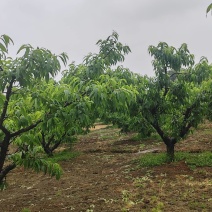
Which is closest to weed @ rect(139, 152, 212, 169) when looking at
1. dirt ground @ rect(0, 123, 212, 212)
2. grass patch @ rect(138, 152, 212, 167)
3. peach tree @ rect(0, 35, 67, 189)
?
grass patch @ rect(138, 152, 212, 167)

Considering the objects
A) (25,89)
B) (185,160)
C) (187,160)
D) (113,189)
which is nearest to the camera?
(25,89)

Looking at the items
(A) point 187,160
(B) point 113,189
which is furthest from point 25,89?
(A) point 187,160

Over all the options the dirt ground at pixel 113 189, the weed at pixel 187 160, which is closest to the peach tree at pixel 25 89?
the dirt ground at pixel 113 189

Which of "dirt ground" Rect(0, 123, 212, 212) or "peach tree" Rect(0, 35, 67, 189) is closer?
A: "peach tree" Rect(0, 35, 67, 189)

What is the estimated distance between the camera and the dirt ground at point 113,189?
29.2 feet

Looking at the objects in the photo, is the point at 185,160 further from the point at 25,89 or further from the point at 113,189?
the point at 25,89

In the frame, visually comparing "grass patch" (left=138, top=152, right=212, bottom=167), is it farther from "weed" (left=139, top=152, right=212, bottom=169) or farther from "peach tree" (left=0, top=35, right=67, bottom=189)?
"peach tree" (left=0, top=35, right=67, bottom=189)

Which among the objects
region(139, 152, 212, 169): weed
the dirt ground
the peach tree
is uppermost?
the peach tree

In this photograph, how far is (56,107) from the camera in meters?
5.62

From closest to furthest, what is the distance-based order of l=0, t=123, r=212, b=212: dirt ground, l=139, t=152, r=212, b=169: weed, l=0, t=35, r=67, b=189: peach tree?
l=0, t=35, r=67, b=189: peach tree → l=0, t=123, r=212, b=212: dirt ground → l=139, t=152, r=212, b=169: weed

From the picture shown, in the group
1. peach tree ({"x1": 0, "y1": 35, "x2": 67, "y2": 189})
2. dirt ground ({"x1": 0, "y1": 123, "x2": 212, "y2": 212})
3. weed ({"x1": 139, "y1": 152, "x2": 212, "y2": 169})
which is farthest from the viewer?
weed ({"x1": 139, "y1": 152, "x2": 212, "y2": 169})

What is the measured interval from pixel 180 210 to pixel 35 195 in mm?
5344

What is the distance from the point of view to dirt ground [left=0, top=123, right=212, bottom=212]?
29.2 feet

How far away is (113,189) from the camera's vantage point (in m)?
10.5
